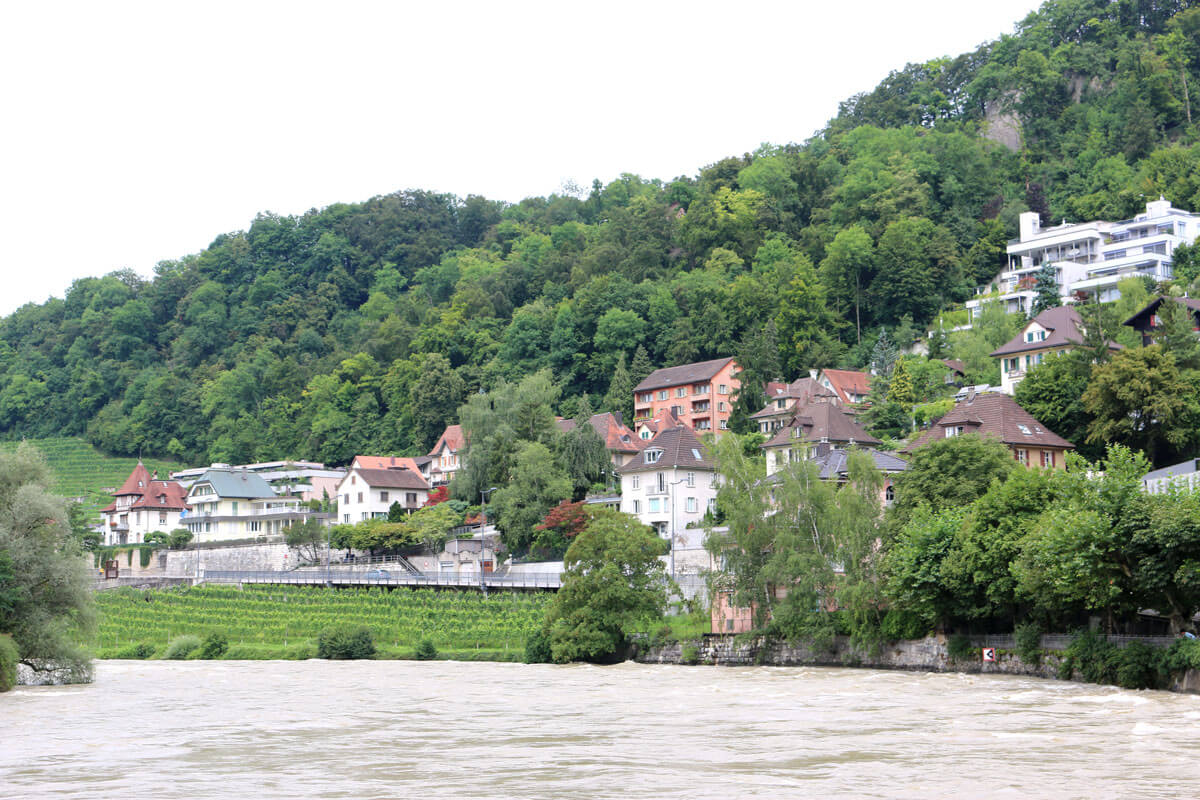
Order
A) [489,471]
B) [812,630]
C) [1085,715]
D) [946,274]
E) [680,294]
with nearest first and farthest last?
[1085,715], [812,630], [489,471], [946,274], [680,294]

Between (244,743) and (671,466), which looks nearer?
(244,743)

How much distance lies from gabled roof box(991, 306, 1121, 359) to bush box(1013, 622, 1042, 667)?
3884cm

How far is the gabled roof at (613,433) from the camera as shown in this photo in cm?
9500

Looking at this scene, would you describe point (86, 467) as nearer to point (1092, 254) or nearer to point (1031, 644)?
point (1092, 254)

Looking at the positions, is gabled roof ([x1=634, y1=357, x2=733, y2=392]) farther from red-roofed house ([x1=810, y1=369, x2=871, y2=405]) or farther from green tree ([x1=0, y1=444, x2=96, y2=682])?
green tree ([x1=0, y1=444, x2=96, y2=682])

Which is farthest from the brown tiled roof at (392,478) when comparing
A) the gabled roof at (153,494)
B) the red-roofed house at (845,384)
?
the red-roofed house at (845,384)

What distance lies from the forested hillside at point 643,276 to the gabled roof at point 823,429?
15.5m

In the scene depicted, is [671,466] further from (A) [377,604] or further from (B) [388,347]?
(B) [388,347]

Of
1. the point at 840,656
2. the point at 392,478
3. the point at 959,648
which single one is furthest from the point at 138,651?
the point at 959,648

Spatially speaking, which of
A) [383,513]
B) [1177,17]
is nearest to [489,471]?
[383,513]

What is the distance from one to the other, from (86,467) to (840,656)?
118m

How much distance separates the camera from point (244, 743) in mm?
28312

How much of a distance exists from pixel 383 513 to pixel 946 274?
A: 52.0 meters

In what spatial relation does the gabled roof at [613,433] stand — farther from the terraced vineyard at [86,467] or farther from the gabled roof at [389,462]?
the terraced vineyard at [86,467]
